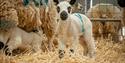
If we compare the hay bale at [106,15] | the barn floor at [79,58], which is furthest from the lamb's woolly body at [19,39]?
the hay bale at [106,15]

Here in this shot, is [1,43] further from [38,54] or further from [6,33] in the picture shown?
[38,54]

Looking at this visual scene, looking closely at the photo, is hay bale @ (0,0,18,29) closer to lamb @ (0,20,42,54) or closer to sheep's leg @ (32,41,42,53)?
lamb @ (0,20,42,54)

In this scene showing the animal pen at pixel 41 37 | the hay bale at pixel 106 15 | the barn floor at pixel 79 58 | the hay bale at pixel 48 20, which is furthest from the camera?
the hay bale at pixel 106 15

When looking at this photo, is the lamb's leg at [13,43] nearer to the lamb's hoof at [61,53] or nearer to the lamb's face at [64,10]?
the lamb's hoof at [61,53]

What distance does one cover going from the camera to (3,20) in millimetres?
5535

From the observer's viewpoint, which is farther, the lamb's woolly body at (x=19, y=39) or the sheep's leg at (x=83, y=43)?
the lamb's woolly body at (x=19, y=39)

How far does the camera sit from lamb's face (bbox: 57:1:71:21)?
15.6 feet

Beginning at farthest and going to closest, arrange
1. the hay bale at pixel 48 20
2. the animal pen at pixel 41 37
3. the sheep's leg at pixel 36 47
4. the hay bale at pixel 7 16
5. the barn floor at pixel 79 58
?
1. the hay bale at pixel 48 20
2. the sheep's leg at pixel 36 47
3. the hay bale at pixel 7 16
4. the animal pen at pixel 41 37
5. the barn floor at pixel 79 58

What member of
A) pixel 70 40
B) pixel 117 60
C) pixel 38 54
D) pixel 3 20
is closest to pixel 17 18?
pixel 3 20

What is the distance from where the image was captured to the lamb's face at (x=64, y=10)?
187 inches

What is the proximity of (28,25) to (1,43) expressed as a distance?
62cm

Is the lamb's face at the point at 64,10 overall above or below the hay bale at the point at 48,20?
above

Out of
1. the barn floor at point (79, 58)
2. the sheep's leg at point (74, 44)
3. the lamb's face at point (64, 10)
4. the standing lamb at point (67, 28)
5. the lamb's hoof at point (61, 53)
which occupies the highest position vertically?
the lamb's face at point (64, 10)

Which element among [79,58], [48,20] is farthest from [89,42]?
[48,20]
